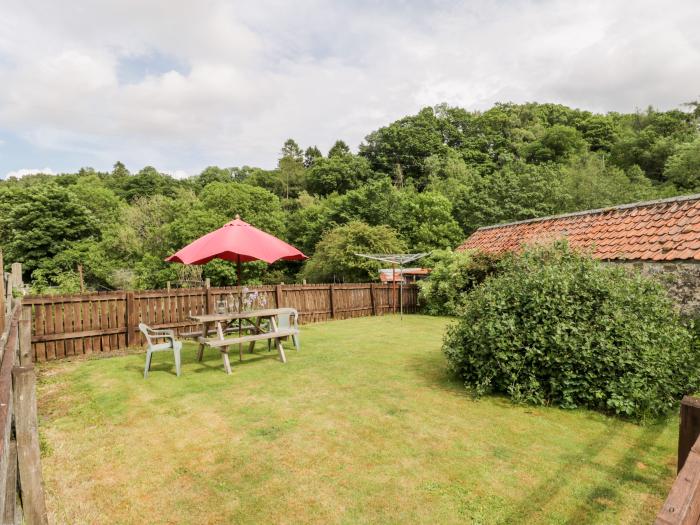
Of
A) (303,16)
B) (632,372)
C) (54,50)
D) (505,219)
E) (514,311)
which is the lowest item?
(632,372)

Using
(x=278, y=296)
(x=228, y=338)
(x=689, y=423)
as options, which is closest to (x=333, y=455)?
(x=689, y=423)

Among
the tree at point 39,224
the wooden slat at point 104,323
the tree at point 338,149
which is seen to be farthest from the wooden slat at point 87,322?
the tree at point 338,149


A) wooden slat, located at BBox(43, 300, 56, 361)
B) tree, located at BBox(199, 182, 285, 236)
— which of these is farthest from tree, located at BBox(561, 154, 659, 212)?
wooden slat, located at BBox(43, 300, 56, 361)

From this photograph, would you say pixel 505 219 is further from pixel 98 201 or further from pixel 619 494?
pixel 98 201

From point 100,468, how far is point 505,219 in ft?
90.5

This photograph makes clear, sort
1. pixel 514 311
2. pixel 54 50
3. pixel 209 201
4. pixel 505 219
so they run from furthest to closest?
pixel 209 201
pixel 505 219
pixel 54 50
pixel 514 311

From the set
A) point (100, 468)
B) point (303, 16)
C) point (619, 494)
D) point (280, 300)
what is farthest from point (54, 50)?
point (619, 494)

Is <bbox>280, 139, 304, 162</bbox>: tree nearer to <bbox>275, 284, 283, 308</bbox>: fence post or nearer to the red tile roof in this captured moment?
<bbox>275, 284, 283, 308</bbox>: fence post

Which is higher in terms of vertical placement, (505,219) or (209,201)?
(209,201)

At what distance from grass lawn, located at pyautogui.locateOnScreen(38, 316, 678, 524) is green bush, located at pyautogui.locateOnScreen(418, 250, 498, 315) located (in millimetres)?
7843

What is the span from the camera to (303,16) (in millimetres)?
9391

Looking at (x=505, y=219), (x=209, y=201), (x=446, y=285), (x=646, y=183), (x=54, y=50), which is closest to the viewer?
Answer: (x=54, y=50)

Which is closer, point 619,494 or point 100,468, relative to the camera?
point 619,494

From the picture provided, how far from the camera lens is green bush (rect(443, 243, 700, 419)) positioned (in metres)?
4.65
